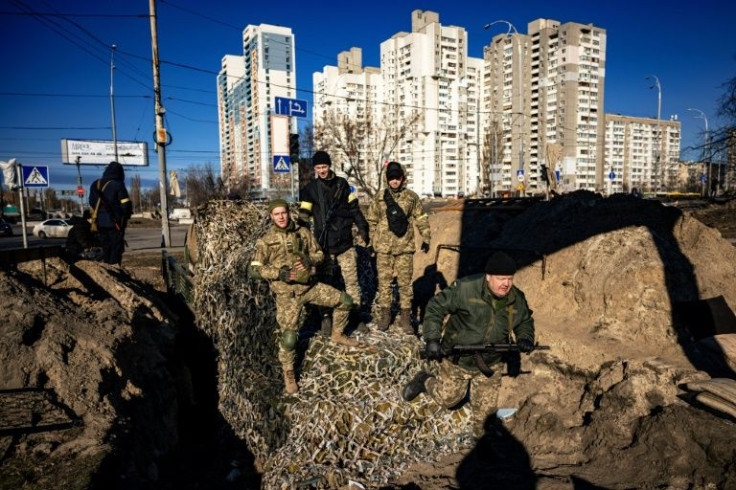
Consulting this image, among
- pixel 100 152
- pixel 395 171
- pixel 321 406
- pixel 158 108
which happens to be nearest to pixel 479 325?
pixel 321 406

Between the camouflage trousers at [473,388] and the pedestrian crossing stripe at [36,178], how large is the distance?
515 inches

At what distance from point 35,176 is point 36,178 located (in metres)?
0.06

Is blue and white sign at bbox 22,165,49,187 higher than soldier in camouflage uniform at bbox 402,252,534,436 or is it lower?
higher

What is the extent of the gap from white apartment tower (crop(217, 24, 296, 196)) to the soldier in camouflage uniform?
72.2 m

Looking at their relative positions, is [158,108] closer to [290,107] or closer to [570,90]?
[290,107]

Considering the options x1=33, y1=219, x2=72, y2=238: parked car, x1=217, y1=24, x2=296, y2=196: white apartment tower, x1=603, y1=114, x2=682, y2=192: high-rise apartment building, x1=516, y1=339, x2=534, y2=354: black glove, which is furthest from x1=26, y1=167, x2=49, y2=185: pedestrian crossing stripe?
x1=603, y1=114, x2=682, y2=192: high-rise apartment building

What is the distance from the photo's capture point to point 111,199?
7.71 meters

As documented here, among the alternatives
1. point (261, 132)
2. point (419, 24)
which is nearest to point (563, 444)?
point (419, 24)

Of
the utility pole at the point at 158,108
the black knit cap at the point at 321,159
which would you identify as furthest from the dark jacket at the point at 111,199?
the utility pole at the point at 158,108

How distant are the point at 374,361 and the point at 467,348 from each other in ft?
4.72

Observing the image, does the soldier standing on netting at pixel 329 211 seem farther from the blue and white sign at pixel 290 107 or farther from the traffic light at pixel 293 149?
the blue and white sign at pixel 290 107

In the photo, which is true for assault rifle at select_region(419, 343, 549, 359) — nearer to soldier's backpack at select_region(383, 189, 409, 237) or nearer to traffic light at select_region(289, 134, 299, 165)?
soldier's backpack at select_region(383, 189, 409, 237)

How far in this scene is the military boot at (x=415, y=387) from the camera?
179 inches

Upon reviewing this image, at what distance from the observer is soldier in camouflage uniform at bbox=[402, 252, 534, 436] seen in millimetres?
3834
